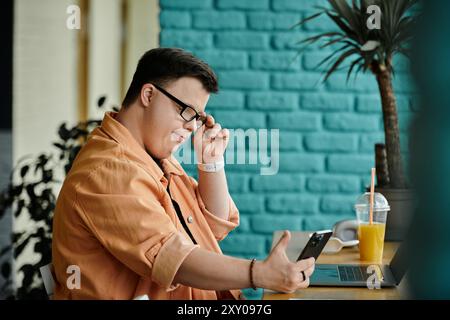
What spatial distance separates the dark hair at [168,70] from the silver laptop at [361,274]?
0.43 meters

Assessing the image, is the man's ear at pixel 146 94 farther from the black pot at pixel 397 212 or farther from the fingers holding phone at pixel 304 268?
the black pot at pixel 397 212

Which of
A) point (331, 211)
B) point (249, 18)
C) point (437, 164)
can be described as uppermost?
point (249, 18)

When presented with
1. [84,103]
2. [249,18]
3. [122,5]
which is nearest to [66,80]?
[84,103]

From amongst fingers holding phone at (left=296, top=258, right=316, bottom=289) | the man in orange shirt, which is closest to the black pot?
the man in orange shirt

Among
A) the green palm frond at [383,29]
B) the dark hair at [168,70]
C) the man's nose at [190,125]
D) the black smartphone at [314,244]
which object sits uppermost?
the green palm frond at [383,29]

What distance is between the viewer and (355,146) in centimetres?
235

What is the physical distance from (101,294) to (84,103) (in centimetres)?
149

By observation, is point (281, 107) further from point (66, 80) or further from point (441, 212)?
point (441, 212)

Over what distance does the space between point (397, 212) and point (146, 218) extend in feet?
2.98

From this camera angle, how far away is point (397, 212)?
1.72 meters

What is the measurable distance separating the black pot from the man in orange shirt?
0.62 metres

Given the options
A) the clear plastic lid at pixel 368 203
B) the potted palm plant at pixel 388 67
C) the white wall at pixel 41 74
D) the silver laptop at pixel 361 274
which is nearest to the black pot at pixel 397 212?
the potted palm plant at pixel 388 67

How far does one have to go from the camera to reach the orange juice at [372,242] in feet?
4.77
